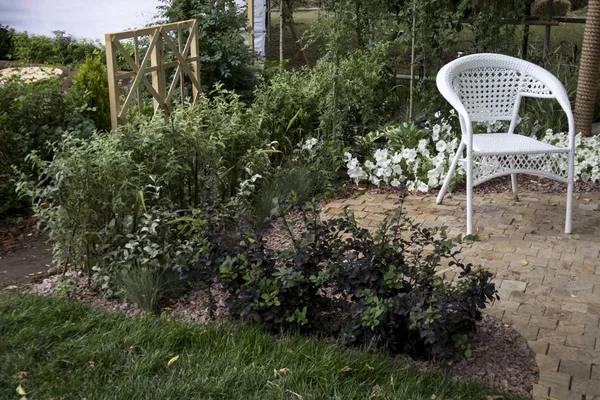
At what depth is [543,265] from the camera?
379 centimetres

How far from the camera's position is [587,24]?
5.55 m

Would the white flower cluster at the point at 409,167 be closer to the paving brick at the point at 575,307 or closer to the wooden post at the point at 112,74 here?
the wooden post at the point at 112,74

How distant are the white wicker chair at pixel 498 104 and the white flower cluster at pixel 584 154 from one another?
55 centimetres

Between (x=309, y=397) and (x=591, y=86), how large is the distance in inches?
171

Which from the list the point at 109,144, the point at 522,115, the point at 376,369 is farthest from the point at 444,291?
the point at 522,115

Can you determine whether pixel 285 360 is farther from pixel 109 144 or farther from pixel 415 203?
Result: pixel 415 203

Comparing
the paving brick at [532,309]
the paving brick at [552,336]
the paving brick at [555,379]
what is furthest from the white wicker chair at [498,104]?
the paving brick at [555,379]

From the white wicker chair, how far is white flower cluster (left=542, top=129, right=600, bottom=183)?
545 mm

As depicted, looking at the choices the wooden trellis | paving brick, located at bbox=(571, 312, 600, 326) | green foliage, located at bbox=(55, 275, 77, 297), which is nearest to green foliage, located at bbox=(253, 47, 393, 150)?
the wooden trellis

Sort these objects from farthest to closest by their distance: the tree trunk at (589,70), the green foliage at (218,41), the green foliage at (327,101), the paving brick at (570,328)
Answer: the green foliage at (218,41) < the tree trunk at (589,70) < the green foliage at (327,101) < the paving brick at (570,328)

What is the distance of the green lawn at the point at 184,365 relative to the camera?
245 cm

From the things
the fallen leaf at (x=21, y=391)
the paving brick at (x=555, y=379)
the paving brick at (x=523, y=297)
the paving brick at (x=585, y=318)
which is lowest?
the paving brick at (x=555, y=379)

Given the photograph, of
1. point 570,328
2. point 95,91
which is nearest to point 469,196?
point 570,328

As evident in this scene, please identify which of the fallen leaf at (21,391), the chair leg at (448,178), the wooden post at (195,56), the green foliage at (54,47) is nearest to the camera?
the fallen leaf at (21,391)
